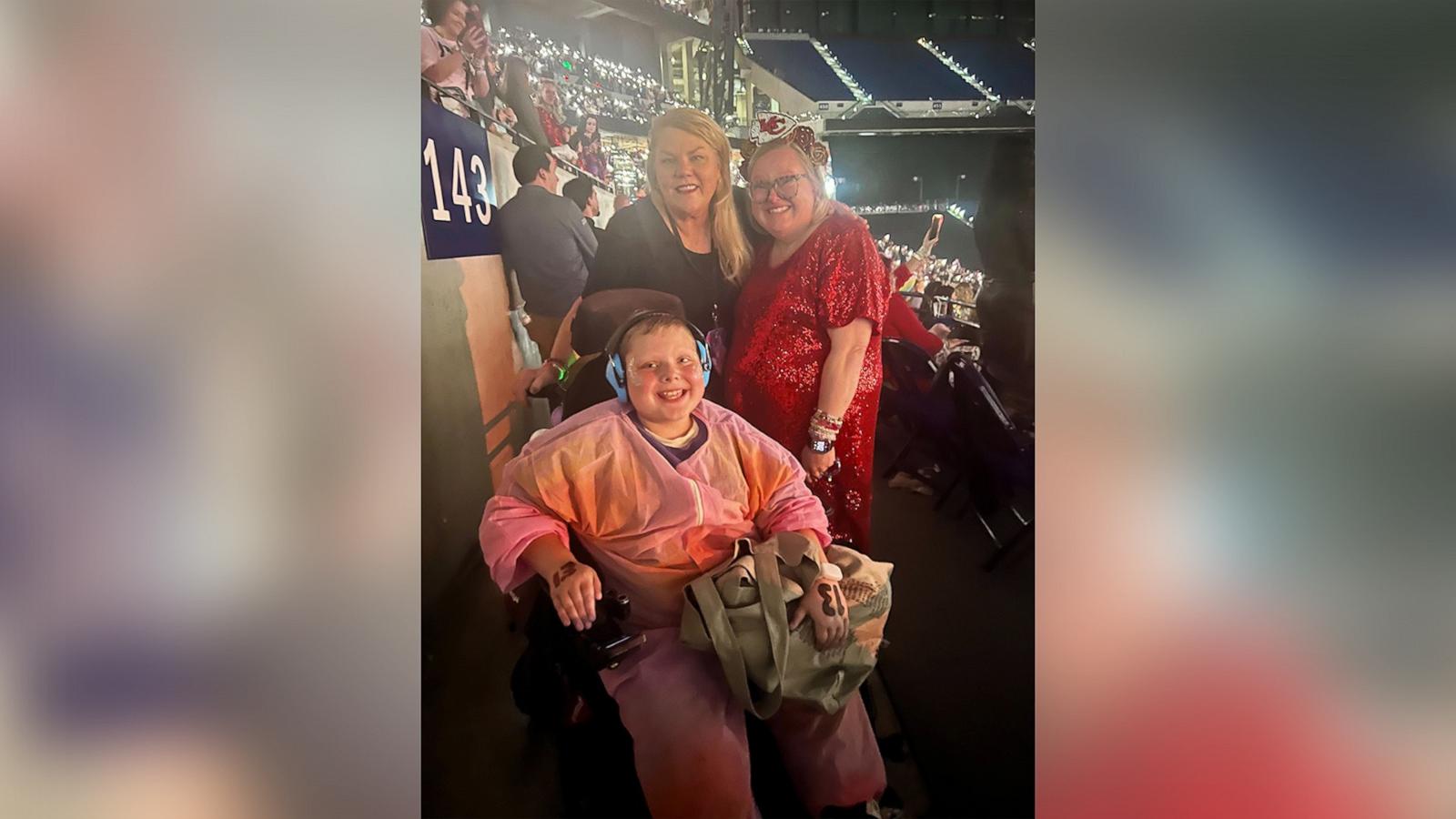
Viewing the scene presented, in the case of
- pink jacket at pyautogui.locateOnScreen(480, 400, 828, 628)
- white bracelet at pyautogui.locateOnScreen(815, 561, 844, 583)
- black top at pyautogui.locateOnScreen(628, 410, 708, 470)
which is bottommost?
white bracelet at pyautogui.locateOnScreen(815, 561, 844, 583)

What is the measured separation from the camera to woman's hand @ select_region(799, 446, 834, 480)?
1393mm

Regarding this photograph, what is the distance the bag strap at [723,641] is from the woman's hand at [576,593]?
0.16 metres

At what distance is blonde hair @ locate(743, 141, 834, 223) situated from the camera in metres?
1.38

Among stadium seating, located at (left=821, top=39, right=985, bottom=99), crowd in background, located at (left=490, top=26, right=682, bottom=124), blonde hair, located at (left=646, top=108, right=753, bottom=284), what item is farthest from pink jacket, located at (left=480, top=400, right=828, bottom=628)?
stadium seating, located at (left=821, top=39, right=985, bottom=99)

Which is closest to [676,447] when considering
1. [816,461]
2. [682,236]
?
[816,461]

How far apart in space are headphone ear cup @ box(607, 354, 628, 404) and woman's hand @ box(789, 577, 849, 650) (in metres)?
0.43

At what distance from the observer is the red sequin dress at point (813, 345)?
1.39 m

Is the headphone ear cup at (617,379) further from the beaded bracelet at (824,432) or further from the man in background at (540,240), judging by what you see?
the beaded bracelet at (824,432)

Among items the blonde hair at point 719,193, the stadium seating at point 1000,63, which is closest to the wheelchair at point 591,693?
the blonde hair at point 719,193

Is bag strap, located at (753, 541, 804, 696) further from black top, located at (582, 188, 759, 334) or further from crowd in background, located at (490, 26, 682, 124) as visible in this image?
crowd in background, located at (490, 26, 682, 124)

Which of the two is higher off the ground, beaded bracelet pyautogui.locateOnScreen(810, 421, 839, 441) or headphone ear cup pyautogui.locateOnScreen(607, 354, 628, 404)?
headphone ear cup pyautogui.locateOnScreen(607, 354, 628, 404)

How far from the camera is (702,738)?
137 cm

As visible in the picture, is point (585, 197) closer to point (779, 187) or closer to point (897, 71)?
point (779, 187)
